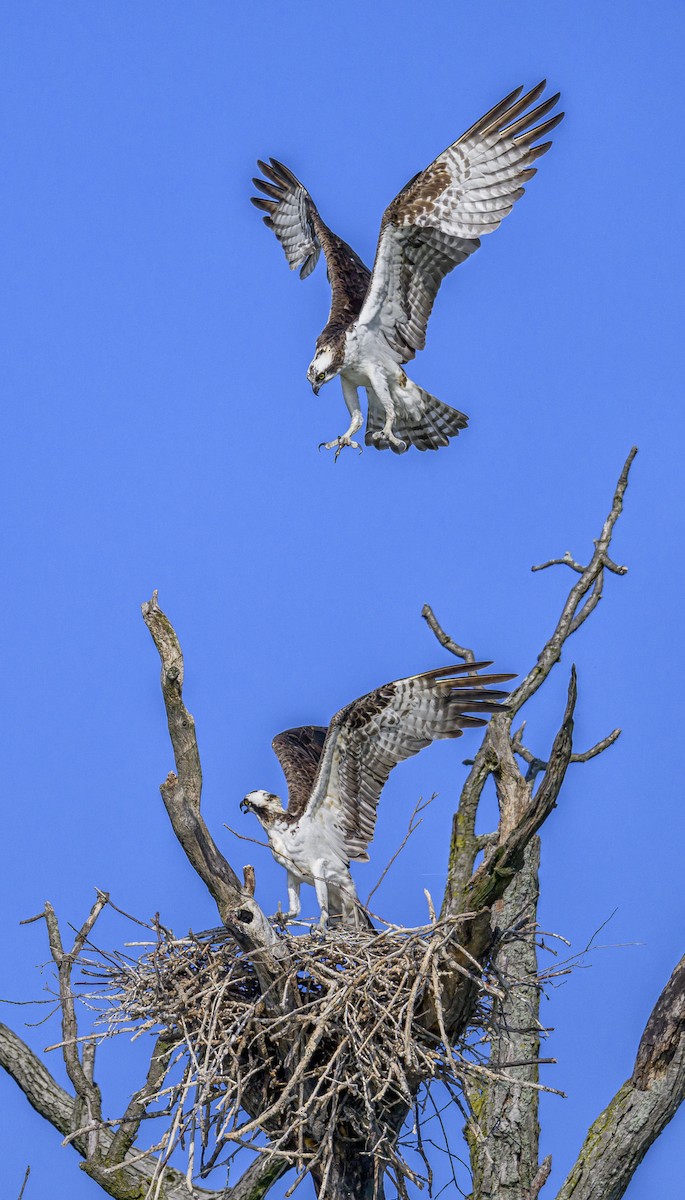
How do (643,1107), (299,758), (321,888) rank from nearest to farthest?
(321,888) < (643,1107) < (299,758)

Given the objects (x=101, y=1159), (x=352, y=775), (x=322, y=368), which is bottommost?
(x=101, y=1159)

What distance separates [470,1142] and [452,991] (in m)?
3.40

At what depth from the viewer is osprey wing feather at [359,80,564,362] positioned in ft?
33.1

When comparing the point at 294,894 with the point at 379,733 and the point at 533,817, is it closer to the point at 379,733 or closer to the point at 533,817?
the point at 379,733

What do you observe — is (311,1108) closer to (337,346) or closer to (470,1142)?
(470,1142)

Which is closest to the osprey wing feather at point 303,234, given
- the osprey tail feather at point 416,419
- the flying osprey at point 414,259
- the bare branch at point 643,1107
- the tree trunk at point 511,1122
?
the flying osprey at point 414,259

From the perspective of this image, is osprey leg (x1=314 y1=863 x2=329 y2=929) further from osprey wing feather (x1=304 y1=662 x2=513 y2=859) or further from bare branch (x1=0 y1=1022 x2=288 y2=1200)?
bare branch (x1=0 y1=1022 x2=288 y2=1200)

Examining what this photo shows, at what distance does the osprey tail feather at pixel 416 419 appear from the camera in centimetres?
1091

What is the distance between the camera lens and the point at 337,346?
10.2 m

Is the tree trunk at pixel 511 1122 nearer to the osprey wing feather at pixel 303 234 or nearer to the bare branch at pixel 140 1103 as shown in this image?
the bare branch at pixel 140 1103

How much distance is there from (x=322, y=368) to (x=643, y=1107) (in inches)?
181

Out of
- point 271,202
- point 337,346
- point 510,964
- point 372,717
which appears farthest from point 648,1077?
point 271,202

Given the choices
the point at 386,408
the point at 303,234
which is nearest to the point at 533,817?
the point at 386,408

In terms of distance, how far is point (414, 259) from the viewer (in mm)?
10344
